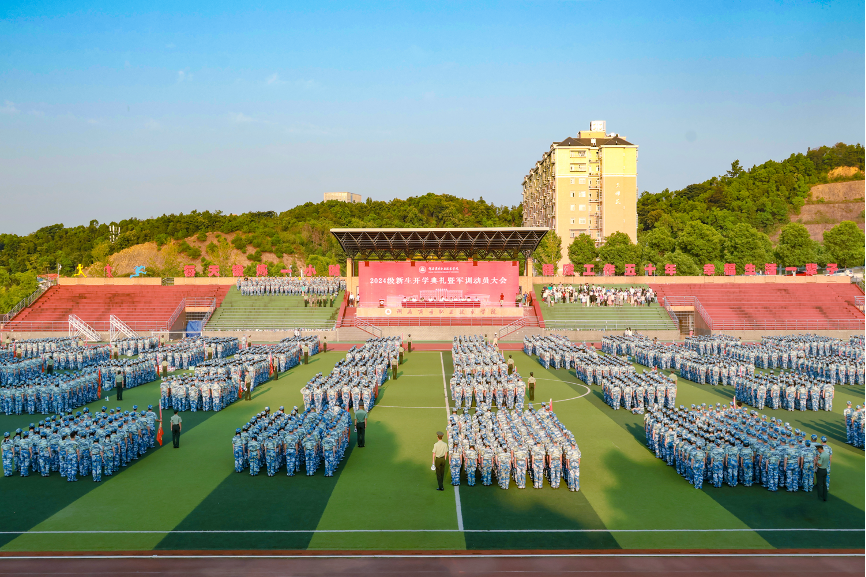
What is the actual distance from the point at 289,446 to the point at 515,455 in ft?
16.4

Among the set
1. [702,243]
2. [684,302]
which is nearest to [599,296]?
[684,302]

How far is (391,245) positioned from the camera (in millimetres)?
42375

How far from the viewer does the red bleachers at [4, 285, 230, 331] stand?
1625 inches

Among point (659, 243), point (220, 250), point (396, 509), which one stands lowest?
point (396, 509)

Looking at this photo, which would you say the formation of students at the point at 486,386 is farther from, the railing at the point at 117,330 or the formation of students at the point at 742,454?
the railing at the point at 117,330

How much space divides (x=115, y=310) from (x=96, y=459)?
3531 centimetres

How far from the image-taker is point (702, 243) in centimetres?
6131

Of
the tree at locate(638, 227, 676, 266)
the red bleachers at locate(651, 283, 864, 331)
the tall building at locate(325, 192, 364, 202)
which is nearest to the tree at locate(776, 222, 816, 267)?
the red bleachers at locate(651, 283, 864, 331)

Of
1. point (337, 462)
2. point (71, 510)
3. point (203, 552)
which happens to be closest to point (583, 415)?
point (337, 462)

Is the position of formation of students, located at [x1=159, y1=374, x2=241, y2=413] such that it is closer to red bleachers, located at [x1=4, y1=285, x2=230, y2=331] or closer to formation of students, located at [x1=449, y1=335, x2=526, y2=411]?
formation of students, located at [x1=449, y1=335, x2=526, y2=411]

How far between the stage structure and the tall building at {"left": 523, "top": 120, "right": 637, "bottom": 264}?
39846mm

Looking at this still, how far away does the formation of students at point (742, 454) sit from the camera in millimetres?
11742

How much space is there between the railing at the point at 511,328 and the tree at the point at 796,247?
33.9 m

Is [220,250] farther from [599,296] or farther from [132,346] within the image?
[599,296]
